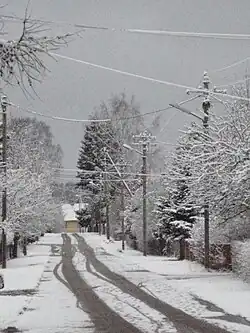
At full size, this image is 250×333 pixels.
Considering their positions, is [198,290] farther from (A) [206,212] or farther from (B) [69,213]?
(B) [69,213]

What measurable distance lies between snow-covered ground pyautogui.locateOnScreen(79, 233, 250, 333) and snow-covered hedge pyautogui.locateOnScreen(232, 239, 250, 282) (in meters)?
0.33

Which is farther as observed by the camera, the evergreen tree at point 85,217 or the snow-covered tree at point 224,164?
the evergreen tree at point 85,217

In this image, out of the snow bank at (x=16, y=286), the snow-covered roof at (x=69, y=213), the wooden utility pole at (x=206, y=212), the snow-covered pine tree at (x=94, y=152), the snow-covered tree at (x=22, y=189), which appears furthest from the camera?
the snow-covered roof at (x=69, y=213)

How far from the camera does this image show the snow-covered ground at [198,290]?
15141mm

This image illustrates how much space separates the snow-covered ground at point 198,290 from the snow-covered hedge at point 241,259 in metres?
0.33

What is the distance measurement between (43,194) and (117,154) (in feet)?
55.3

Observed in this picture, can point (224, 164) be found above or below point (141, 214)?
above

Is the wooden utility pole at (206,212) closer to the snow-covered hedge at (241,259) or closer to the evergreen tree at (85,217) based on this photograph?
the snow-covered hedge at (241,259)

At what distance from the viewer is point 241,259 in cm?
2284

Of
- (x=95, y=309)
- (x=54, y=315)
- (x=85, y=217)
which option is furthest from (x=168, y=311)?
(x=85, y=217)

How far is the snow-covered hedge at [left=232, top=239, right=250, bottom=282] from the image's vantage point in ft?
71.1

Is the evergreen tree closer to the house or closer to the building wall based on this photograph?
the house

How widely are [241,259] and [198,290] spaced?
2.74 metres

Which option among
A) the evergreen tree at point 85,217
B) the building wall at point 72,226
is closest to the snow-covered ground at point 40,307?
the evergreen tree at point 85,217
